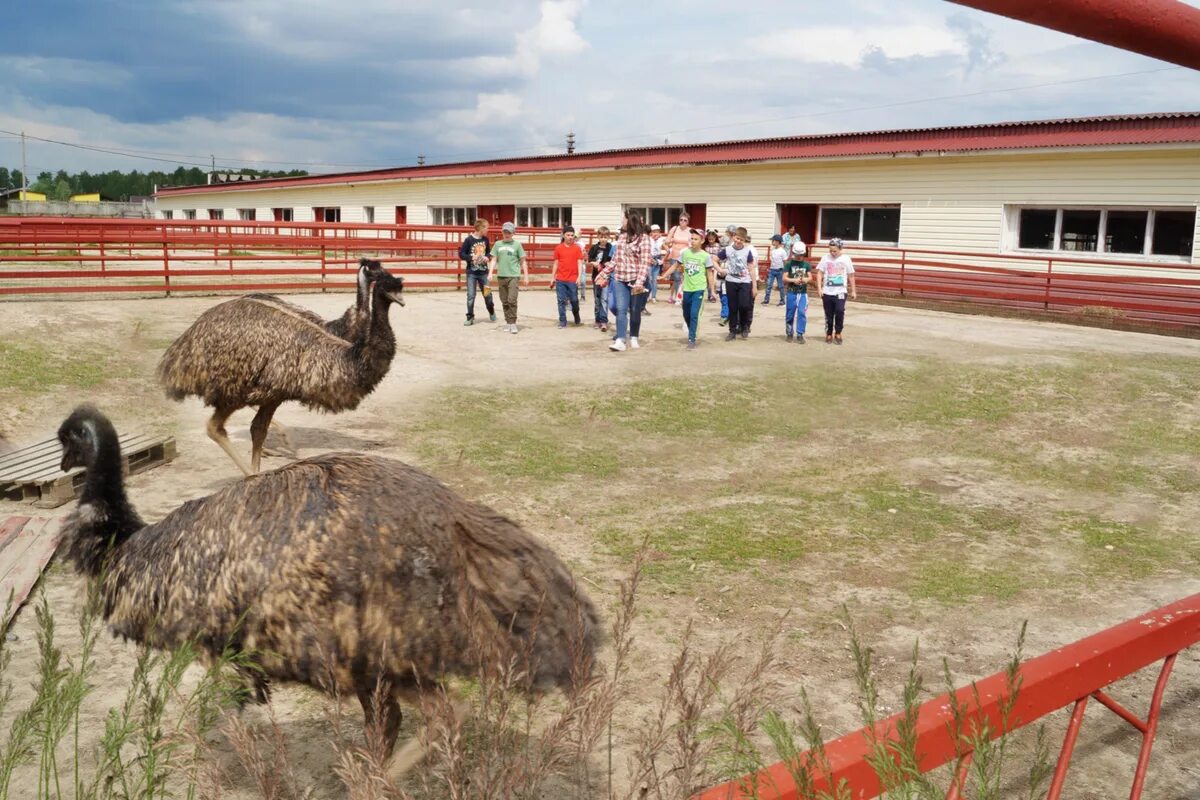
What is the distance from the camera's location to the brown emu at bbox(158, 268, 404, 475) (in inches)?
284

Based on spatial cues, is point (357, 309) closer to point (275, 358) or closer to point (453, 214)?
point (275, 358)

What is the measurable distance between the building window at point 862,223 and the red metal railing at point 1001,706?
72.9 feet

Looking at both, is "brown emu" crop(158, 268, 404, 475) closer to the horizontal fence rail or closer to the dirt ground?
the dirt ground

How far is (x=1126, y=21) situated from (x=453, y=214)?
119ft

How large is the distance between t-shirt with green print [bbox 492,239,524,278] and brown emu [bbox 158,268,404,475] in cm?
812

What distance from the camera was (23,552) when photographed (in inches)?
220

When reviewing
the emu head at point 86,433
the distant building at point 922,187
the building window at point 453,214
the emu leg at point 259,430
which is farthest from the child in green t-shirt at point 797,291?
the building window at point 453,214

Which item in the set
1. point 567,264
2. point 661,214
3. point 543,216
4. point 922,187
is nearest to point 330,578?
point 567,264

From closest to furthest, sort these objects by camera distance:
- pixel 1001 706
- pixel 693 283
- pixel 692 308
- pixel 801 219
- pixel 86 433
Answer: pixel 1001 706 → pixel 86 433 → pixel 692 308 → pixel 693 283 → pixel 801 219

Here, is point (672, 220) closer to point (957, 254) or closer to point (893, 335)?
point (957, 254)

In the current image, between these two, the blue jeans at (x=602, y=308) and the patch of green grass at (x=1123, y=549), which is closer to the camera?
the patch of green grass at (x=1123, y=549)

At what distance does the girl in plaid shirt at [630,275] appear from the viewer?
44.6ft

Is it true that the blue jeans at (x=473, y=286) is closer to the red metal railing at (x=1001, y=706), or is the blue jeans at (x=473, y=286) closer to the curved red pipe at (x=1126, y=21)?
the red metal railing at (x=1001, y=706)

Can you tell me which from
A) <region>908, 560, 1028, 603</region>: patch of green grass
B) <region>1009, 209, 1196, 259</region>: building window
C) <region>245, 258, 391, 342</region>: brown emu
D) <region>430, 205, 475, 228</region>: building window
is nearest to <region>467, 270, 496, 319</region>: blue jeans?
<region>245, 258, 391, 342</region>: brown emu
